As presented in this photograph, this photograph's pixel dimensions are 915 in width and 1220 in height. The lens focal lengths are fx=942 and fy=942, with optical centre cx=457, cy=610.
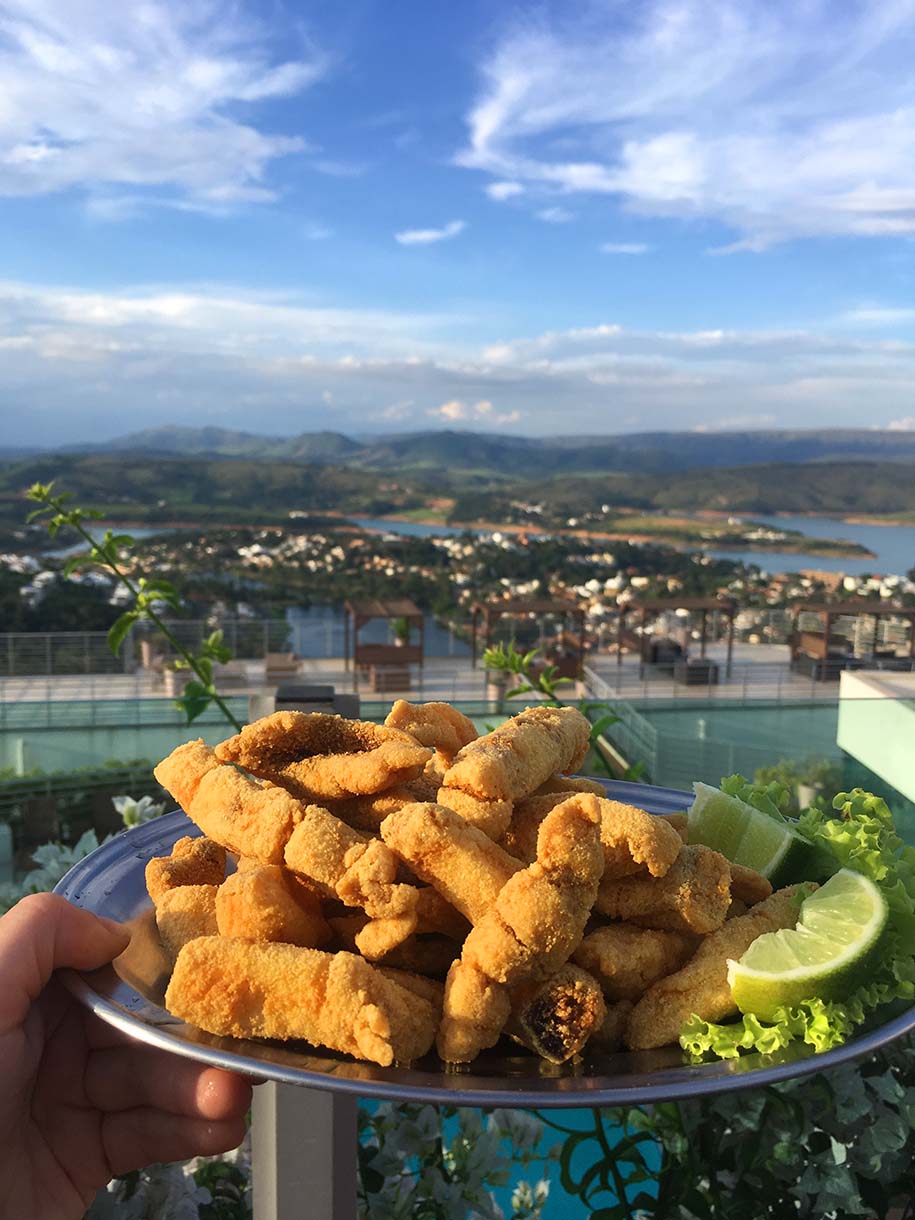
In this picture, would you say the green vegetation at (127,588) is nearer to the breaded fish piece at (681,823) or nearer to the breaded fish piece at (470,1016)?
the breaded fish piece at (681,823)

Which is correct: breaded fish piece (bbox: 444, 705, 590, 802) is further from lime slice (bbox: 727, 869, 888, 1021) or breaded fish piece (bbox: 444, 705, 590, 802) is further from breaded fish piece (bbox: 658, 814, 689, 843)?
lime slice (bbox: 727, 869, 888, 1021)

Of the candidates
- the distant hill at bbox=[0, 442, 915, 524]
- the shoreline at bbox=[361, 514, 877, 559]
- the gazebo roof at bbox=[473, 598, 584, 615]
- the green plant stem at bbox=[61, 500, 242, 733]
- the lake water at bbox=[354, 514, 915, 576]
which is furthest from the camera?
the distant hill at bbox=[0, 442, 915, 524]

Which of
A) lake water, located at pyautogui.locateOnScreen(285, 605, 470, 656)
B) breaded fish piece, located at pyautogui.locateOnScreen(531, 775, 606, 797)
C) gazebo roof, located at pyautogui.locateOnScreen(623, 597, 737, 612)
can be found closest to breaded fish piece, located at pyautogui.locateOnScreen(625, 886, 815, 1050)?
breaded fish piece, located at pyautogui.locateOnScreen(531, 775, 606, 797)

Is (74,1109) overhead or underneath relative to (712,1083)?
underneath

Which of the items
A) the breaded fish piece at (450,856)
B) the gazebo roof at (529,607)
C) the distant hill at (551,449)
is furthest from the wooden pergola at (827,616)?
the distant hill at (551,449)

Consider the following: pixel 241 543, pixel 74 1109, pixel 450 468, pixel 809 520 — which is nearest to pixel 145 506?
pixel 241 543

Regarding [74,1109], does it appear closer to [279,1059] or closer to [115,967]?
[115,967]
